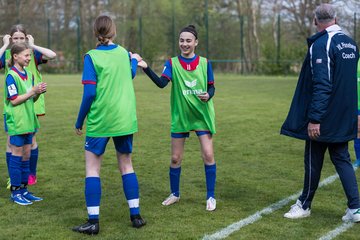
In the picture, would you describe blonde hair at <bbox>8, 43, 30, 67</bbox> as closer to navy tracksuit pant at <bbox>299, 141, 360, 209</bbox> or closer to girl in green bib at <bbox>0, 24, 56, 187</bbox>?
girl in green bib at <bbox>0, 24, 56, 187</bbox>

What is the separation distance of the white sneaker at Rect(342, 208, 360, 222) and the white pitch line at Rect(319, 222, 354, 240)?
6 cm

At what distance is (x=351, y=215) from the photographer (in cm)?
529

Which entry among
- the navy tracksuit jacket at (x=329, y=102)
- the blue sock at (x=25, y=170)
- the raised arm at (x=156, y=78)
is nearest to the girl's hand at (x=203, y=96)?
the raised arm at (x=156, y=78)

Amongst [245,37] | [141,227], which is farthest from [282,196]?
[245,37]

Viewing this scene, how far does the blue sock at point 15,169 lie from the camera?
236 inches

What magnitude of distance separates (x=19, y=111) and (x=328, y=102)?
3.21 meters

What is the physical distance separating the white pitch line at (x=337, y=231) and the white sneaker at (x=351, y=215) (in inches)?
2.3

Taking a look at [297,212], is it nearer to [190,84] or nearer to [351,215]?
[351,215]

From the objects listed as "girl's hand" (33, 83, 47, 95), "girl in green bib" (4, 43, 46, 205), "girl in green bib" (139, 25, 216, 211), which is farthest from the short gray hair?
"girl in green bib" (4, 43, 46, 205)

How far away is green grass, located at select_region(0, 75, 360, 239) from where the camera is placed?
5055 mm

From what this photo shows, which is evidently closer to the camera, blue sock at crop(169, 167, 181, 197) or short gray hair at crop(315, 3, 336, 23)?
short gray hair at crop(315, 3, 336, 23)

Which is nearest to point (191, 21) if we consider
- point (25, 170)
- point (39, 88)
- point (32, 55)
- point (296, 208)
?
point (32, 55)

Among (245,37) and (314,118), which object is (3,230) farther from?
(245,37)

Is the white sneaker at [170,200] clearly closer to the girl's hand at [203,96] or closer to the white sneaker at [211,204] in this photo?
the white sneaker at [211,204]
